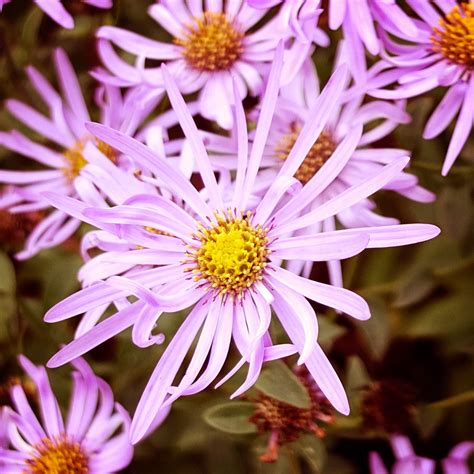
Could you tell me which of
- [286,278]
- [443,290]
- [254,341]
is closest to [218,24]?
[286,278]

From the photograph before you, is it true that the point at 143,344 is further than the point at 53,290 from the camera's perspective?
No

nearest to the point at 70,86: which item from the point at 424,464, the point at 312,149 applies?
the point at 312,149

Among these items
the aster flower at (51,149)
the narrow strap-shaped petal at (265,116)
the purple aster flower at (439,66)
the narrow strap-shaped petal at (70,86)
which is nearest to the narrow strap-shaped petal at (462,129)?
the purple aster flower at (439,66)

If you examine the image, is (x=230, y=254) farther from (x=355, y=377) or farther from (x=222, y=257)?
(x=355, y=377)

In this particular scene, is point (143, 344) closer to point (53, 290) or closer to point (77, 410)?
point (77, 410)

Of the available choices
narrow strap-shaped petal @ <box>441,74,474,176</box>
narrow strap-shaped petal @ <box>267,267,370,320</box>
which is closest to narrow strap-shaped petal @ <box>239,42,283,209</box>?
narrow strap-shaped petal @ <box>267,267,370,320</box>

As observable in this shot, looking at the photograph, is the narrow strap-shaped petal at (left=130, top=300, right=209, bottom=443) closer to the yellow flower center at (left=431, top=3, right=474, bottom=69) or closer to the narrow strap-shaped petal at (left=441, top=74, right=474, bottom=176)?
the narrow strap-shaped petal at (left=441, top=74, right=474, bottom=176)
